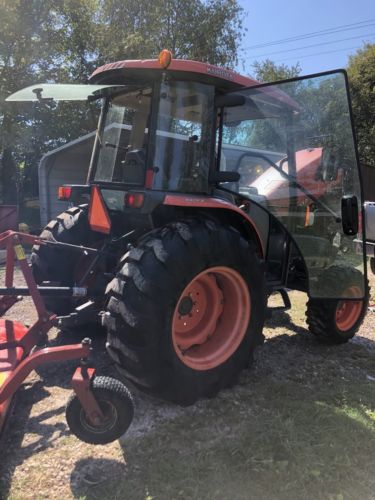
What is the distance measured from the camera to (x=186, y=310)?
10.4 ft

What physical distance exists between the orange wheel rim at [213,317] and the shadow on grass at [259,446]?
344mm

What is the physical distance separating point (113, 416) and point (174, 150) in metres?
1.84

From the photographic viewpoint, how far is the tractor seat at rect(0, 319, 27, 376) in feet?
9.25

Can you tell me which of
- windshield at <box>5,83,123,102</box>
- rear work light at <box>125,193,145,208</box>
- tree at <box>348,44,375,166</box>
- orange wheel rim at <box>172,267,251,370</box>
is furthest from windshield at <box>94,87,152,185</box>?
tree at <box>348,44,375,166</box>

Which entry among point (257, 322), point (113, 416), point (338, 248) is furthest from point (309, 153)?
point (113, 416)

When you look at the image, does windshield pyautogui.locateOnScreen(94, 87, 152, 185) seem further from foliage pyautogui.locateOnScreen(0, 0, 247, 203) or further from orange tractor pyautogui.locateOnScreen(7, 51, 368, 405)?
foliage pyautogui.locateOnScreen(0, 0, 247, 203)

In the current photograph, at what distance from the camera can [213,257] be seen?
2.97 m

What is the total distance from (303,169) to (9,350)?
2.69 meters

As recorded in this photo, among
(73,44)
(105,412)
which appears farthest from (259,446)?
(73,44)

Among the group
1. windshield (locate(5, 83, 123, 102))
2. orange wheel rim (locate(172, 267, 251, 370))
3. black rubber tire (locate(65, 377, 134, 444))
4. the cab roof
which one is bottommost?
black rubber tire (locate(65, 377, 134, 444))

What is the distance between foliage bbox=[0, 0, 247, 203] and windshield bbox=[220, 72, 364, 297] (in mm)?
12720

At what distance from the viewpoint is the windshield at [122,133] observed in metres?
3.44

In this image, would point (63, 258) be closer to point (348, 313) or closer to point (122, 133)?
point (122, 133)

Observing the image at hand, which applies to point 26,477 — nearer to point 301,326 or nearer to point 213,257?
point 213,257
